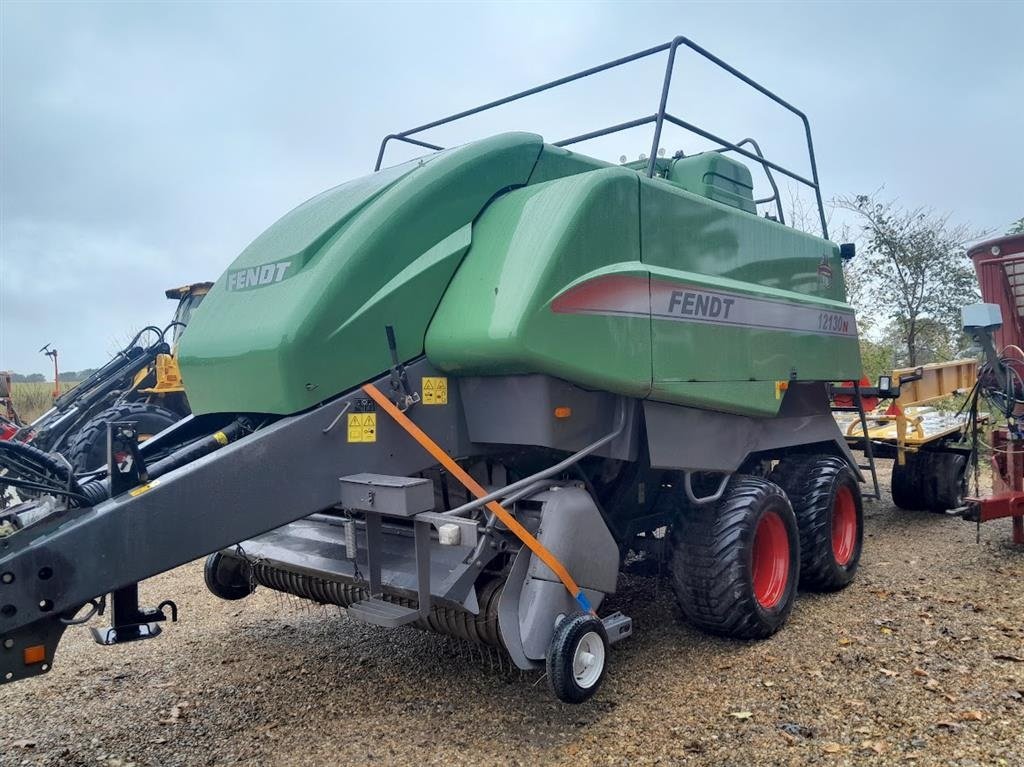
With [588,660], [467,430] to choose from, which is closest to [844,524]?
[588,660]

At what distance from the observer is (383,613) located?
331cm

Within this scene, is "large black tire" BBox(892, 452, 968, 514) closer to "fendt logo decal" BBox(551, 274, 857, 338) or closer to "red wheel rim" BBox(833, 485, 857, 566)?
"red wheel rim" BBox(833, 485, 857, 566)

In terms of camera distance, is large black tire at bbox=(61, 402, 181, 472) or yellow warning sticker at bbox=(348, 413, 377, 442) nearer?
yellow warning sticker at bbox=(348, 413, 377, 442)

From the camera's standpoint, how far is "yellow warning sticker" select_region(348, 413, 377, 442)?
11.4ft

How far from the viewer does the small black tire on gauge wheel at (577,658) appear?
3.21 meters

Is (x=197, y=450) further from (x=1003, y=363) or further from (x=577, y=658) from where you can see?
(x=1003, y=363)

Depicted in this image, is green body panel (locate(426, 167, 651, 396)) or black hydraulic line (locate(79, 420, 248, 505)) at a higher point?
green body panel (locate(426, 167, 651, 396))

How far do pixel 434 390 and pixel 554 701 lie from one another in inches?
59.7

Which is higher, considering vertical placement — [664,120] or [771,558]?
[664,120]

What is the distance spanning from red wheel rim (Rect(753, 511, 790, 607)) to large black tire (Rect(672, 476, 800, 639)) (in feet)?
0.04

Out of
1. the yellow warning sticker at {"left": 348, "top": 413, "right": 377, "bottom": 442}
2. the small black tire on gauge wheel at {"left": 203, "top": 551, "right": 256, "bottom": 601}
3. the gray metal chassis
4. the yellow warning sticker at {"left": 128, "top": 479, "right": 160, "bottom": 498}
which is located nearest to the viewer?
the gray metal chassis

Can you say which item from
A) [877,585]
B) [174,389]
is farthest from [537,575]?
[174,389]

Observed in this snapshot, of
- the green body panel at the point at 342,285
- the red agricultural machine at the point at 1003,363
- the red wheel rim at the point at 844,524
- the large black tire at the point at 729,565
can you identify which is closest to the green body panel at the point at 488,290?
the green body panel at the point at 342,285

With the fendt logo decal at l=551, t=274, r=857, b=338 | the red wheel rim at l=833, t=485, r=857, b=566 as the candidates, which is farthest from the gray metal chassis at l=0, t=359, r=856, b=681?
the red wheel rim at l=833, t=485, r=857, b=566
